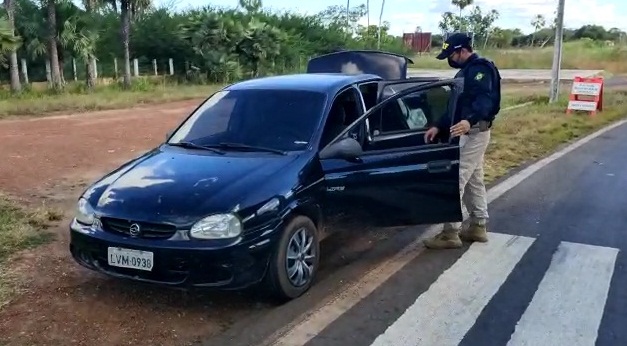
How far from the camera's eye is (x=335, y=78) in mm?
6043

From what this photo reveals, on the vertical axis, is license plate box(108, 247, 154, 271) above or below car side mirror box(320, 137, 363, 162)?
below

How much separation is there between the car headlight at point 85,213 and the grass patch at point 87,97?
13.9m

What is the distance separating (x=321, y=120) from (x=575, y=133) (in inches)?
399

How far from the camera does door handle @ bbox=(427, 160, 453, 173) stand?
585cm

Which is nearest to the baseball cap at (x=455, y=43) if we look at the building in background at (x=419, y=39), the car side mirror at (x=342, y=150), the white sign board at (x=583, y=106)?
the car side mirror at (x=342, y=150)

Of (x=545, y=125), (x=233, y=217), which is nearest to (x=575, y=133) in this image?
(x=545, y=125)

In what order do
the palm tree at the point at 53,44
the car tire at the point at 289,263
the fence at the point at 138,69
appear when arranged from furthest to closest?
the fence at the point at 138,69, the palm tree at the point at 53,44, the car tire at the point at 289,263

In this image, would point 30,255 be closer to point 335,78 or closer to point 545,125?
point 335,78

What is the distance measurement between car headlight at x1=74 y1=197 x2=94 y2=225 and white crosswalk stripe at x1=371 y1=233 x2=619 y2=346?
6.89 ft

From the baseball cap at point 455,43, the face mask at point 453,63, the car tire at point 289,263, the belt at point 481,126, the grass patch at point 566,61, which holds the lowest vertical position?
the grass patch at point 566,61

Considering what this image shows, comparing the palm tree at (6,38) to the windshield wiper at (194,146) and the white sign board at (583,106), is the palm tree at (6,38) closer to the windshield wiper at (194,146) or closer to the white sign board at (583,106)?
the windshield wiper at (194,146)

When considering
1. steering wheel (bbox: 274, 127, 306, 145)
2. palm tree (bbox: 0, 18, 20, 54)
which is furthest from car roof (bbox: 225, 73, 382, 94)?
palm tree (bbox: 0, 18, 20, 54)

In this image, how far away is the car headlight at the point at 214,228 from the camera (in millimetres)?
4441

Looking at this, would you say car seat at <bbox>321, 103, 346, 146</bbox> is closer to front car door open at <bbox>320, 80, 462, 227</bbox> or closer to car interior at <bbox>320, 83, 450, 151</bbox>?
car interior at <bbox>320, 83, 450, 151</bbox>
